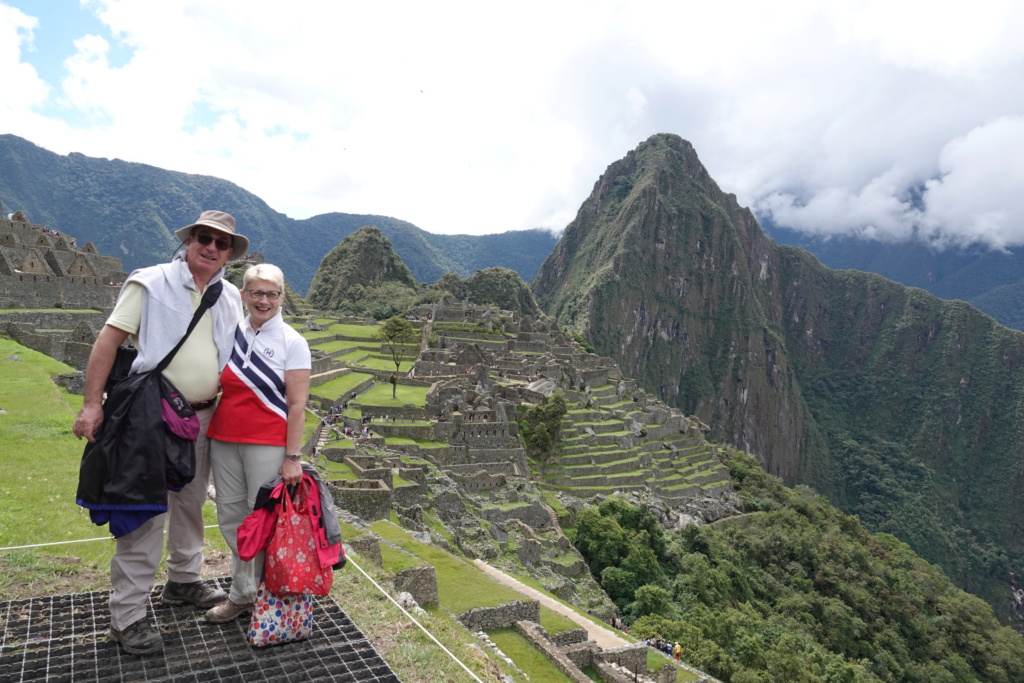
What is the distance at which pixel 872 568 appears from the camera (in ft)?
131

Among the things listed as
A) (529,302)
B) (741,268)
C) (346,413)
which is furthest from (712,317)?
(346,413)

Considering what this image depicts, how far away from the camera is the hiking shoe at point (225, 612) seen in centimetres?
424

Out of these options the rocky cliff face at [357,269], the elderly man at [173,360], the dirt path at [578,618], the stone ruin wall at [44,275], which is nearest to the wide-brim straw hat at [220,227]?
the elderly man at [173,360]

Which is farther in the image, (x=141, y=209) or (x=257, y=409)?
(x=141, y=209)

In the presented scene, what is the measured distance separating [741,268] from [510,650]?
182 m

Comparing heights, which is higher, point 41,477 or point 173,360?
point 173,360

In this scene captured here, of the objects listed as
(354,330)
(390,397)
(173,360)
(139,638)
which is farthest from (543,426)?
(173,360)

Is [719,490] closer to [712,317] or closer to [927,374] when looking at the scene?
[712,317]

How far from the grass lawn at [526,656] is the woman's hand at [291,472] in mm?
6013

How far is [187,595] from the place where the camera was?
173 inches

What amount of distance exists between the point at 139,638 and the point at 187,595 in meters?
0.60

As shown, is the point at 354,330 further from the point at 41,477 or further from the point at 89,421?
the point at 89,421

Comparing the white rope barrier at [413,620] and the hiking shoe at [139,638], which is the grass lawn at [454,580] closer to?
the white rope barrier at [413,620]

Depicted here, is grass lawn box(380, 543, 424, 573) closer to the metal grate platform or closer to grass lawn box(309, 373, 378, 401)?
the metal grate platform
